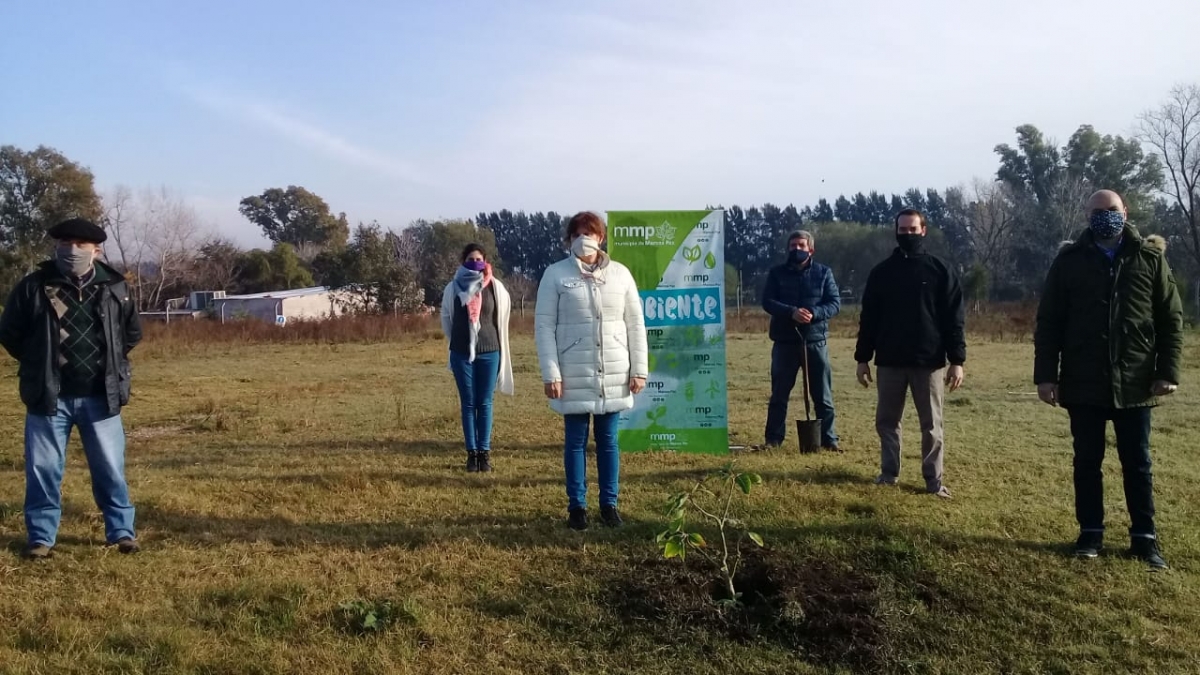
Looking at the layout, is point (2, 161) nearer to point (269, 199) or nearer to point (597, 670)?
point (269, 199)

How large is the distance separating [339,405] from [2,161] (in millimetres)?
40228

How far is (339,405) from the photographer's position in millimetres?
11141

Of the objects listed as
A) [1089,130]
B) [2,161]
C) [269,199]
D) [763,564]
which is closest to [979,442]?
[763,564]

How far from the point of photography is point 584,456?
501 centimetres

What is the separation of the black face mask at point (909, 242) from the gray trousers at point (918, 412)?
0.84 meters

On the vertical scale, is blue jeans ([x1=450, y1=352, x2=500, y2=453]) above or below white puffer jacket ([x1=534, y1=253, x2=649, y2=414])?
below

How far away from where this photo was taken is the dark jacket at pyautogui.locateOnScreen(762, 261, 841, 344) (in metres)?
7.39

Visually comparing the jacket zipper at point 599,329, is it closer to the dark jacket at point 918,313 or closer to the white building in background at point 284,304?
the dark jacket at point 918,313

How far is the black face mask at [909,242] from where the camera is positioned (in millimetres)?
5828

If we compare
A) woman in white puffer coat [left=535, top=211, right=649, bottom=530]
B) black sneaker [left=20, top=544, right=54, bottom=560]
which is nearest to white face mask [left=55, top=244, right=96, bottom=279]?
black sneaker [left=20, top=544, right=54, bottom=560]

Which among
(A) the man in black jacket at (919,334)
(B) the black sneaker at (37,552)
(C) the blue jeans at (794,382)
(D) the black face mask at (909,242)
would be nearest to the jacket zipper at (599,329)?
(A) the man in black jacket at (919,334)

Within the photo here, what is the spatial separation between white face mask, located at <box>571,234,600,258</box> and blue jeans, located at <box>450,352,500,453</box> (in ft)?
Answer: 7.49

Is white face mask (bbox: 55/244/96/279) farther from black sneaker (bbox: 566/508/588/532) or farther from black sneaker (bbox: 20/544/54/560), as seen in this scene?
black sneaker (bbox: 566/508/588/532)

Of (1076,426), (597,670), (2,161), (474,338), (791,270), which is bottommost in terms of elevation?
(597,670)
